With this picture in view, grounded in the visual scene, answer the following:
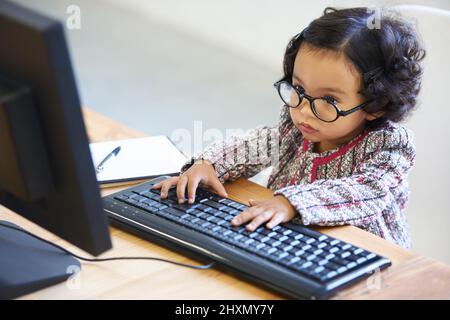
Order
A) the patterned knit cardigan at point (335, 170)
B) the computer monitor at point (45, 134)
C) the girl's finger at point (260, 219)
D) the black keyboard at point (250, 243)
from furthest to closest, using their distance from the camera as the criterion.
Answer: the patterned knit cardigan at point (335, 170) → the girl's finger at point (260, 219) → the black keyboard at point (250, 243) → the computer monitor at point (45, 134)

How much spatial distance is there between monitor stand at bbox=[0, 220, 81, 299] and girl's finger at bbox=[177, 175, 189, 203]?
228 millimetres

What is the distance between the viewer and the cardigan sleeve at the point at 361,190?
1286 mm

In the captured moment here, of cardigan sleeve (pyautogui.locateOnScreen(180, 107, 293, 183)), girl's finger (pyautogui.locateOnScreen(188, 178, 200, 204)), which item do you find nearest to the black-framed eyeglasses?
cardigan sleeve (pyautogui.locateOnScreen(180, 107, 293, 183))

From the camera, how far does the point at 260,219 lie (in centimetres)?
123

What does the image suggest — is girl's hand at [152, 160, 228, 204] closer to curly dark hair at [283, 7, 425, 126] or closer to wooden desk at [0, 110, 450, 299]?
wooden desk at [0, 110, 450, 299]

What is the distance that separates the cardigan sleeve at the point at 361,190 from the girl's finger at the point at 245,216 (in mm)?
70

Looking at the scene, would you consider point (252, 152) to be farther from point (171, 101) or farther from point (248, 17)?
point (248, 17)

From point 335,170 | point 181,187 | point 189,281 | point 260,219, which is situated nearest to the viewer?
point 189,281

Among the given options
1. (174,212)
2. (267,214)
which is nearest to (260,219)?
(267,214)

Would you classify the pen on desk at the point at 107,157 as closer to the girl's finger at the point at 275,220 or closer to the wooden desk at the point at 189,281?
the wooden desk at the point at 189,281

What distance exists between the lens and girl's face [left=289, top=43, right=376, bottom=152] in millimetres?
1456

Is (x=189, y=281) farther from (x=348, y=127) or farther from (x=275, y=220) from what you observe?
(x=348, y=127)

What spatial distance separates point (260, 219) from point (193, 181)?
0.19m

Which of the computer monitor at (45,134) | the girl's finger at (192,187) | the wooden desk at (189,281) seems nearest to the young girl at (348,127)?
the girl's finger at (192,187)
